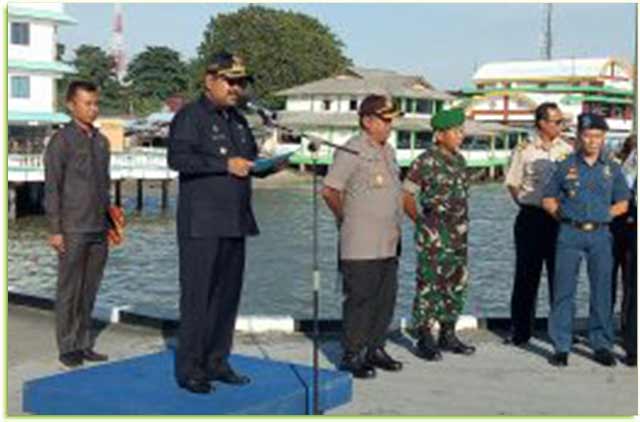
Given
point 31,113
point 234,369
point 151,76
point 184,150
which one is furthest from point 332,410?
point 151,76

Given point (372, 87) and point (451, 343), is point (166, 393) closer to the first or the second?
point (451, 343)

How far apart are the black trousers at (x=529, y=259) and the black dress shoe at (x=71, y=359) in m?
3.02

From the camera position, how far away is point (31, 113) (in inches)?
1748

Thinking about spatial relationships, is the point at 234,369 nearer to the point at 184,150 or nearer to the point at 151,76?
the point at 184,150

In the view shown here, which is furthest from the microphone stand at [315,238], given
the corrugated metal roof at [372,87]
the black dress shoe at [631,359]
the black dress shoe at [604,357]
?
the corrugated metal roof at [372,87]

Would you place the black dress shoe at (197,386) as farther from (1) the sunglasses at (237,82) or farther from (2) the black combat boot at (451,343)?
(2) the black combat boot at (451,343)

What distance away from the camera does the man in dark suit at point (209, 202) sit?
5234 mm

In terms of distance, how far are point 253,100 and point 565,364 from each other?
2.77 metres

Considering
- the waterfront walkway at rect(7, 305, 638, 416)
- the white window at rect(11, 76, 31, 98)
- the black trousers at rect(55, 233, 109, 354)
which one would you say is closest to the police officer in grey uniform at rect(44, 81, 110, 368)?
the black trousers at rect(55, 233, 109, 354)

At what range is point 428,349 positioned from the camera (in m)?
6.95

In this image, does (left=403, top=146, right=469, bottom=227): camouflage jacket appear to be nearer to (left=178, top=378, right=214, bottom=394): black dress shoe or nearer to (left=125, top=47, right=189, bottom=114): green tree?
(left=178, top=378, right=214, bottom=394): black dress shoe

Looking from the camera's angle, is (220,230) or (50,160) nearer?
(220,230)

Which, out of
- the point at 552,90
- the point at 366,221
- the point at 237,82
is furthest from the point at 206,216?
the point at 552,90

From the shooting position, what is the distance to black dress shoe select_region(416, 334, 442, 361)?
6.92 m
